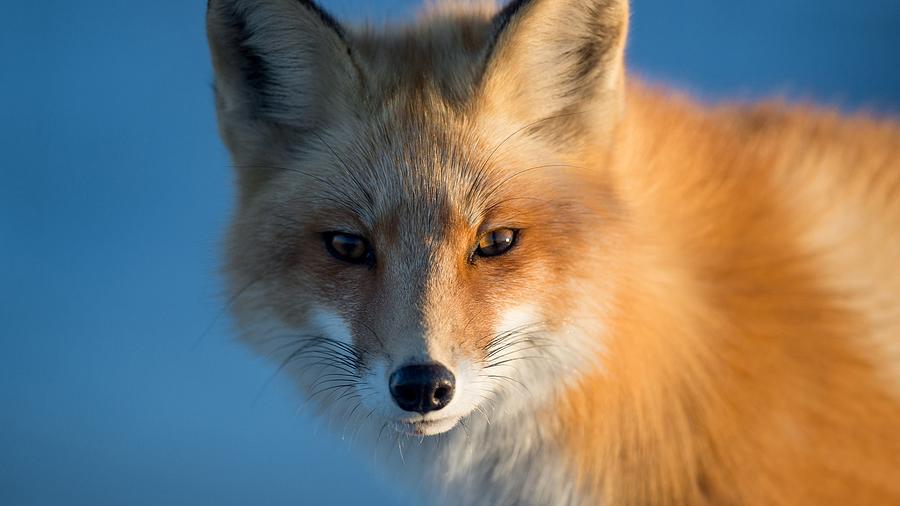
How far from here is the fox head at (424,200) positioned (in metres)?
2.55

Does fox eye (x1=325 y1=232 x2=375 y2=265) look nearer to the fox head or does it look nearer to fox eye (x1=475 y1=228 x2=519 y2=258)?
the fox head

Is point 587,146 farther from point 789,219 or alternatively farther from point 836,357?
point 836,357

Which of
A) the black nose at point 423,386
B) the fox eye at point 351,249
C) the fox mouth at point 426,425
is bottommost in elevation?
the fox mouth at point 426,425

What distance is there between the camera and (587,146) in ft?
9.45

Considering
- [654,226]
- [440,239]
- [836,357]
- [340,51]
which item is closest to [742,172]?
[654,226]

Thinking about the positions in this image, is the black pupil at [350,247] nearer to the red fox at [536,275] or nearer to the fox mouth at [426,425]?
the red fox at [536,275]

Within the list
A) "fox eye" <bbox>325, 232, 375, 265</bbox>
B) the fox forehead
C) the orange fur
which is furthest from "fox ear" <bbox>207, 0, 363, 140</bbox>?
the orange fur

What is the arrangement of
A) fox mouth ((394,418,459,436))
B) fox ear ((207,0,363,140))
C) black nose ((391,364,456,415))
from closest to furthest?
black nose ((391,364,456,415)) → fox mouth ((394,418,459,436)) → fox ear ((207,0,363,140))

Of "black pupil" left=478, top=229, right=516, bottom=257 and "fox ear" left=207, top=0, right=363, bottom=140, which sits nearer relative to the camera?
"black pupil" left=478, top=229, right=516, bottom=257

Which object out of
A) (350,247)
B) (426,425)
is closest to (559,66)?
(350,247)

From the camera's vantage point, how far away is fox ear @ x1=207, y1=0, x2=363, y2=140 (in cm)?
280

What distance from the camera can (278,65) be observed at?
2973mm

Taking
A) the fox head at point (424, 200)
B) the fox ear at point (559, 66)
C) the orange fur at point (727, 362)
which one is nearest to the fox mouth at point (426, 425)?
the fox head at point (424, 200)

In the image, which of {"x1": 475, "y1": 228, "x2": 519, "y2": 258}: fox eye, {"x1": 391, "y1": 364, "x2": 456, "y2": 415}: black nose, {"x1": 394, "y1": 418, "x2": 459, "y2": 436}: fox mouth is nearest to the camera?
{"x1": 391, "y1": 364, "x2": 456, "y2": 415}: black nose
